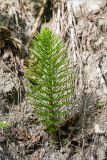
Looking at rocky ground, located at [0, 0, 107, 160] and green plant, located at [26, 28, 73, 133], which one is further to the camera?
rocky ground, located at [0, 0, 107, 160]

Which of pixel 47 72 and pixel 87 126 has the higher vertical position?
pixel 47 72

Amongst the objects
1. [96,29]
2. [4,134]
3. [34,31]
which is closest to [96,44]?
[96,29]

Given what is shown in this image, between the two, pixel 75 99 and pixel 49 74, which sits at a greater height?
pixel 49 74

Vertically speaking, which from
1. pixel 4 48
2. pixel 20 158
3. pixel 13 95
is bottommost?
pixel 20 158

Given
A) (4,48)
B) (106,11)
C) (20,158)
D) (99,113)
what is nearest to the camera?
(20,158)

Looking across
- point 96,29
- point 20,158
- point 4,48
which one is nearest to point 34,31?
point 4,48

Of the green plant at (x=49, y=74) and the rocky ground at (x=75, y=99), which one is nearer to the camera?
the green plant at (x=49, y=74)

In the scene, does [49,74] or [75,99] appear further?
[75,99]

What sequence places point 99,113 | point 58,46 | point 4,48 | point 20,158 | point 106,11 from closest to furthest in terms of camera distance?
point 58,46 → point 20,158 → point 99,113 → point 4,48 → point 106,11

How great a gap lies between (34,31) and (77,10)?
24.8 inches

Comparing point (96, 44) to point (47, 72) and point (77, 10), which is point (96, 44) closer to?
point (77, 10)

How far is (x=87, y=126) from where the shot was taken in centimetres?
369

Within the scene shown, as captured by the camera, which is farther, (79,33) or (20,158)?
(79,33)

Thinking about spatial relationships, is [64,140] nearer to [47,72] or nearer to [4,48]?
[47,72]
